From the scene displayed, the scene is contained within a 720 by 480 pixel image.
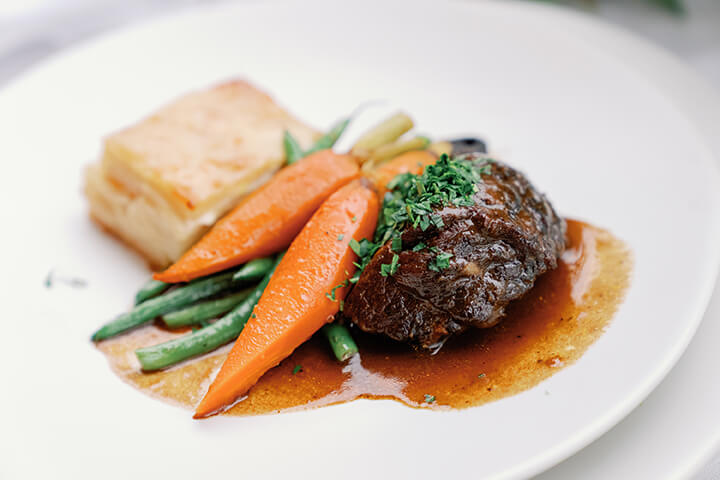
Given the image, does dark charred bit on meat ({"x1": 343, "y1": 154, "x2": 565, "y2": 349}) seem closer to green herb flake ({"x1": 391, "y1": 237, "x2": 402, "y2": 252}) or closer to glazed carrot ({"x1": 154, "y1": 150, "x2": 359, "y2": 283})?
green herb flake ({"x1": 391, "y1": 237, "x2": 402, "y2": 252})

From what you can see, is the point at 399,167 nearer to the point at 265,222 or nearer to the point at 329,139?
the point at 329,139

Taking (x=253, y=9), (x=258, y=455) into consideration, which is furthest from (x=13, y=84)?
(x=258, y=455)

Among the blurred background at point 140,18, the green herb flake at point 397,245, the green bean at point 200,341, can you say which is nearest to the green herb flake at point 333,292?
the green herb flake at point 397,245

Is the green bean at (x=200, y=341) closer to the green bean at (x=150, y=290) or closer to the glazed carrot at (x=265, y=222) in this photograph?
the glazed carrot at (x=265, y=222)

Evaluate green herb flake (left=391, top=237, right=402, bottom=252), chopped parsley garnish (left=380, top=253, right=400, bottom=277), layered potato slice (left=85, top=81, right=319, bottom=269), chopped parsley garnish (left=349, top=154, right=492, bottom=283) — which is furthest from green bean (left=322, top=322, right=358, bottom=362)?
layered potato slice (left=85, top=81, right=319, bottom=269)

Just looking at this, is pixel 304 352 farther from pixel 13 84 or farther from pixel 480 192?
pixel 13 84

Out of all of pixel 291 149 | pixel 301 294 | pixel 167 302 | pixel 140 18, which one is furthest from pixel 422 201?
pixel 140 18
